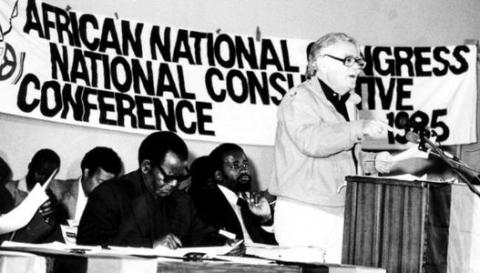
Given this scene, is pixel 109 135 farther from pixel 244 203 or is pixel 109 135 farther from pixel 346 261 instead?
pixel 346 261

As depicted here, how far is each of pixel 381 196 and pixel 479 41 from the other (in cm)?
487

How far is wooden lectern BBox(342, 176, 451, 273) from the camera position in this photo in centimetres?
356

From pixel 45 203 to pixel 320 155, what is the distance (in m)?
2.30

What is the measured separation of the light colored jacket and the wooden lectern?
21 centimetres

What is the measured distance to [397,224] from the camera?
3643 millimetres

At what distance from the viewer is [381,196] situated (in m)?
3.72

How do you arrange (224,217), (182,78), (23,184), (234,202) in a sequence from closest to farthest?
A: (224,217) < (234,202) < (23,184) < (182,78)

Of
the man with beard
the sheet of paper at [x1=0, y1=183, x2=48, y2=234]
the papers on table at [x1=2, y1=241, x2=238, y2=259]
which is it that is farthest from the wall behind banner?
the papers on table at [x1=2, y1=241, x2=238, y2=259]

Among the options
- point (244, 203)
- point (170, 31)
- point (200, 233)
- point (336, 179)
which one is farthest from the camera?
point (170, 31)

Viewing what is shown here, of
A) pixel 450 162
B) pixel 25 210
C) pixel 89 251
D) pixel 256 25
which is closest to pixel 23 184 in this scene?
pixel 256 25

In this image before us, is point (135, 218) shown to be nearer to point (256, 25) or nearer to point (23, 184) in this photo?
point (23, 184)

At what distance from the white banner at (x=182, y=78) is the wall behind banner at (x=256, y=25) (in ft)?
1.10

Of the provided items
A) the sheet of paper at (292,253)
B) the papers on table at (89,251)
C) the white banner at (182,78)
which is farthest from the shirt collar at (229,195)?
the papers on table at (89,251)

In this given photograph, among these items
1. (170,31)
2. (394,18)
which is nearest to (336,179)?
(170,31)
